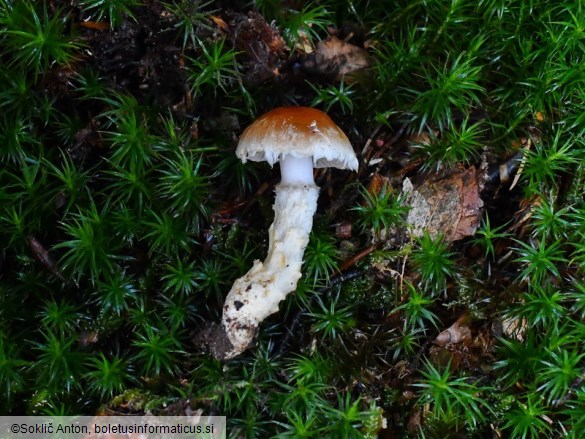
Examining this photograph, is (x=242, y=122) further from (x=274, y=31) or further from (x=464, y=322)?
(x=464, y=322)

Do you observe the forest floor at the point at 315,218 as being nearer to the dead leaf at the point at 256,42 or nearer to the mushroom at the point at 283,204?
the dead leaf at the point at 256,42

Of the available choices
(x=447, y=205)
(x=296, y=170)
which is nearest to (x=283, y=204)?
(x=296, y=170)

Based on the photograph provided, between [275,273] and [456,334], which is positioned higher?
[275,273]

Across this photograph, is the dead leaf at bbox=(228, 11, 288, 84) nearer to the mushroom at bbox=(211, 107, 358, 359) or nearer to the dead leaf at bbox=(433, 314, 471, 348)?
the mushroom at bbox=(211, 107, 358, 359)

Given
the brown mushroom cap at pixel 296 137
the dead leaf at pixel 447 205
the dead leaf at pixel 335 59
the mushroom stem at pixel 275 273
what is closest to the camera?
the brown mushroom cap at pixel 296 137

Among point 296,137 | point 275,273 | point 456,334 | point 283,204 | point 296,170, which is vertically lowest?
point 456,334

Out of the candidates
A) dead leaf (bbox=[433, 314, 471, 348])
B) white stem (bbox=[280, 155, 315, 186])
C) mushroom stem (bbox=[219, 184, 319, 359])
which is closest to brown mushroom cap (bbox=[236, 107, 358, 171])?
white stem (bbox=[280, 155, 315, 186])

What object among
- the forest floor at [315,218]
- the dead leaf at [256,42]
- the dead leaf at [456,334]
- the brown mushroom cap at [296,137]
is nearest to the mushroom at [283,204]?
the brown mushroom cap at [296,137]

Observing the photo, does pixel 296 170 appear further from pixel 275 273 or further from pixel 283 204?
pixel 275 273
